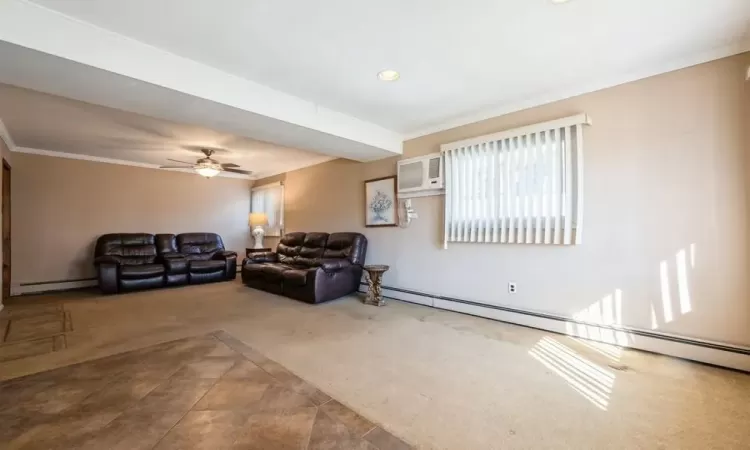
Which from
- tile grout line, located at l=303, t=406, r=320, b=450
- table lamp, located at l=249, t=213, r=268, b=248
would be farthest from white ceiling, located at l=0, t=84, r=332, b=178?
tile grout line, located at l=303, t=406, r=320, b=450

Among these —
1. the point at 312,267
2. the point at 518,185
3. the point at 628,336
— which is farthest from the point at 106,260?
the point at 628,336

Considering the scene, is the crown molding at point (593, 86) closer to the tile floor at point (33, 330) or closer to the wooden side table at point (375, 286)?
the wooden side table at point (375, 286)

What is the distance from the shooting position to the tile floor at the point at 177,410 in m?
1.54

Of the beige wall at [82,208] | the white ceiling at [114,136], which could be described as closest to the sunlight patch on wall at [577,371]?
the white ceiling at [114,136]

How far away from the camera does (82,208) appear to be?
228 inches

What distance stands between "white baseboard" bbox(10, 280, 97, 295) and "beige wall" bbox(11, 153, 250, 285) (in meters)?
0.09

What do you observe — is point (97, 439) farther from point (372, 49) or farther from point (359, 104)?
point (359, 104)

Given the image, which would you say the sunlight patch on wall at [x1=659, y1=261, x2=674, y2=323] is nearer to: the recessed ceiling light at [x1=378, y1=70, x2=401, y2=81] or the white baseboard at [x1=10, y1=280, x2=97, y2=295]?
the recessed ceiling light at [x1=378, y1=70, x2=401, y2=81]

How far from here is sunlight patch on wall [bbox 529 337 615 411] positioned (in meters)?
1.98

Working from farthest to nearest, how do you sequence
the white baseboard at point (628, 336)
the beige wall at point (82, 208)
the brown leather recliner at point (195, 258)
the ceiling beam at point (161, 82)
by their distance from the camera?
the brown leather recliner at point (195, 258) → the beige wall at point (82, 208) → the white baseboard at point (628, 336) → the ceiling beam at point (161, 82)

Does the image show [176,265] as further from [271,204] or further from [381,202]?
[381,202]

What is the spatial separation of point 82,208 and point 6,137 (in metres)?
1.58

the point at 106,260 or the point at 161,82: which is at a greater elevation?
the point at 161,82

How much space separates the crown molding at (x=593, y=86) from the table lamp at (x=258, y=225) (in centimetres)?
424
